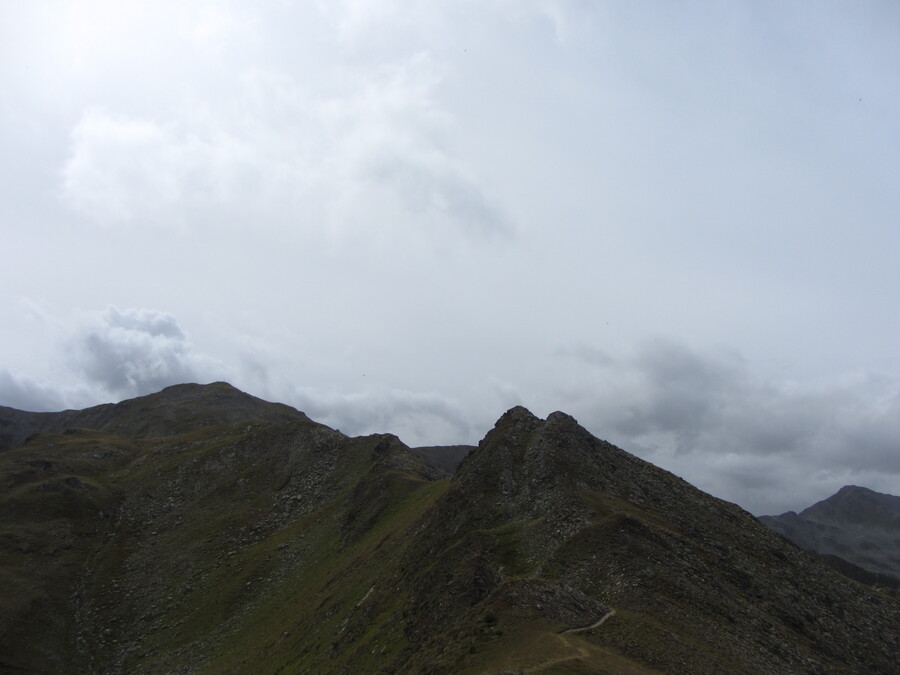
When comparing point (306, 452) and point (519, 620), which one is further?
point (306, 452)

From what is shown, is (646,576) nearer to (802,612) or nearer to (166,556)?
(802,612)

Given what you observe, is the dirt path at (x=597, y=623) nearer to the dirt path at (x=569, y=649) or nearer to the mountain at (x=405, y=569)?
the dirt path at (x=569, y=649)

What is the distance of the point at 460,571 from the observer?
151 ft

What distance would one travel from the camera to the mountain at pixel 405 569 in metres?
39.3

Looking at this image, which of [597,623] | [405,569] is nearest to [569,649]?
[597,623]

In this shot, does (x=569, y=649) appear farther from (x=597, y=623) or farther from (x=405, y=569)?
(x=405, y=569)

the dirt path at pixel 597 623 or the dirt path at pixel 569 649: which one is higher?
the dirt path at pixel 597 623

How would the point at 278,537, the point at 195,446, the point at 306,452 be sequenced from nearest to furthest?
the point at 278,537 < the point at 306,452 < the point at 195,446

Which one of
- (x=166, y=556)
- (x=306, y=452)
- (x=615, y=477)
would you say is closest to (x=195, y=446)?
(x=306, y=452)

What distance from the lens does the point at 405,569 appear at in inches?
2233

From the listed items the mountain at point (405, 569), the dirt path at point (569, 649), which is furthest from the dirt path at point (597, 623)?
the mountain at point (405, 569)

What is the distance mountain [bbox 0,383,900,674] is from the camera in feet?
129

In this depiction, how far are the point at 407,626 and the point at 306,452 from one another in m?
78.8

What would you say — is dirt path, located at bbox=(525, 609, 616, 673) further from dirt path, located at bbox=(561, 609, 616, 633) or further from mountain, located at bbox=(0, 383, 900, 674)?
mountain, located at bbox=(0, 383, 900, 674)
